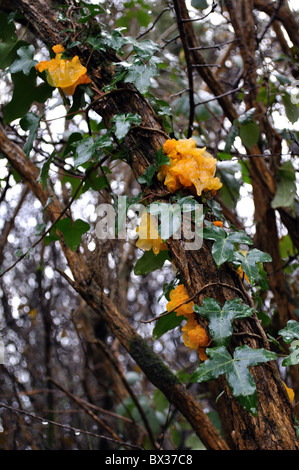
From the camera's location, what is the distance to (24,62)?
3.52ft

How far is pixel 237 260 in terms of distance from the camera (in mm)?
764

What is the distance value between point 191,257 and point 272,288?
3.00 feet

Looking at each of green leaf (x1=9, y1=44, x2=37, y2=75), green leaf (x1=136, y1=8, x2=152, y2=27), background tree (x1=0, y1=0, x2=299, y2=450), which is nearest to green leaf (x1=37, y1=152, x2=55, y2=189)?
background tree (x1=0, y1=0, x2=299, y2=450)

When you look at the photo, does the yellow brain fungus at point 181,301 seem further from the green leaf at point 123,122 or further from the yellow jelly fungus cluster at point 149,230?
the green leaf at point 123,122

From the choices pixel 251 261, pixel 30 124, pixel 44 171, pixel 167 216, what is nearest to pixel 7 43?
pixel 30 124

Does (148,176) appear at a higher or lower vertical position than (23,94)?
lower

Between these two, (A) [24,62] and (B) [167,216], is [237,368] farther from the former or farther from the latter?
(A) [24,62]

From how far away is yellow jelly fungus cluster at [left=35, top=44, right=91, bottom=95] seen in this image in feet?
3.02

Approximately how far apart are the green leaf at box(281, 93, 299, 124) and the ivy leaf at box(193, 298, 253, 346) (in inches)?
29.9

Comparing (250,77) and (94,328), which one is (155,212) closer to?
(250,77)

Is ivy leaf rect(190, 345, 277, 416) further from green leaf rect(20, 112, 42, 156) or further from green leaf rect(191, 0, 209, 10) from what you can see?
green leaf rect(191, 0, 209, 10)

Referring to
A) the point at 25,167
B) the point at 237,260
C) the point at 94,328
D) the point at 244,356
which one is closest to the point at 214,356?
the point at 244,356

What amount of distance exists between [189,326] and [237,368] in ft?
0.54

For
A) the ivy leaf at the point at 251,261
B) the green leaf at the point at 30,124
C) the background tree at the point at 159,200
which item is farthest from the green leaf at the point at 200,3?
the ivy leaf at the point at 251,261
